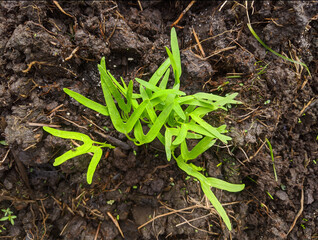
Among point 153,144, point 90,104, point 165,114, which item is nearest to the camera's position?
point 165,114

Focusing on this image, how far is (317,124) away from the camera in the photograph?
162 centimetres

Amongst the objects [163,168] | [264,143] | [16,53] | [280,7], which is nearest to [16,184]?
[16,53]

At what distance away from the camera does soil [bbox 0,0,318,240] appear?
1.39 meters

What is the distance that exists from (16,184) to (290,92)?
1802 mm

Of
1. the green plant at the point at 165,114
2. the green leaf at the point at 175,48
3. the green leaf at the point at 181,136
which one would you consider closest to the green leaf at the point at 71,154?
the green plant at the point at 165,114

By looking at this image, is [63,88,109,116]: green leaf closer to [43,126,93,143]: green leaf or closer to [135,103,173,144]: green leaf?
[43,126,93,143]: green leaf

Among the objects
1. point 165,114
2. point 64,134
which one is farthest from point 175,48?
point 64,134

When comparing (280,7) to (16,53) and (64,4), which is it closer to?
(64,4)

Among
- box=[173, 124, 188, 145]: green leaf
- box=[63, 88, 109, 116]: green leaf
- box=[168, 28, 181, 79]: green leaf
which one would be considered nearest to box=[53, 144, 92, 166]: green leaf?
box=[63, 88, 109, 116]: green leaf

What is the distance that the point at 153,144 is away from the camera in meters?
1.46

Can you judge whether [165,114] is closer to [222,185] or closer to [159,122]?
[159,122]

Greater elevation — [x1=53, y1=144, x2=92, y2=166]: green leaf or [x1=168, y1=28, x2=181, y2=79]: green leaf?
[x1=168, y1=28, x2=181, y2=79]: green leaf

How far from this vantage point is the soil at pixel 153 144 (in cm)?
139

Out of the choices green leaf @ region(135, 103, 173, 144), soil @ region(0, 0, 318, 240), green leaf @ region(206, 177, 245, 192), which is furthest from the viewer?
soil @ region(0, 0, 318, 240)
